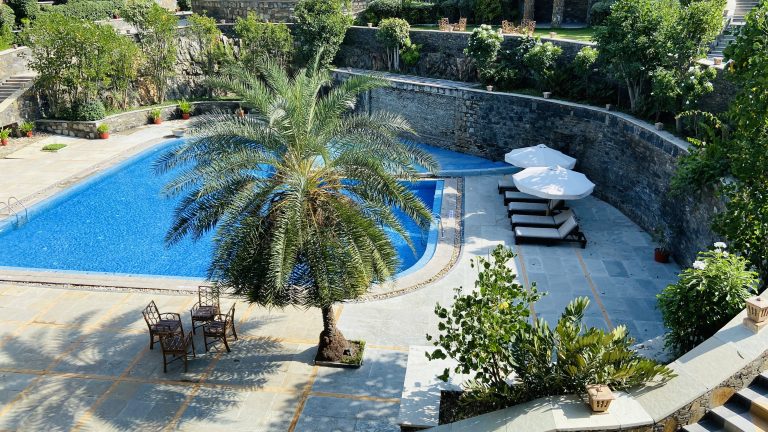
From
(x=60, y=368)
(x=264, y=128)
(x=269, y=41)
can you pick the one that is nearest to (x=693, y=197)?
(x=264, y=128)

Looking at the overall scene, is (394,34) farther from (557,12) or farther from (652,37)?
(652,37)

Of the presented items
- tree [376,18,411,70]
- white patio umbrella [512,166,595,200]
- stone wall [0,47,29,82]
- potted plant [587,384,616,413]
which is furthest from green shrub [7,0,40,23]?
potted plant [587,384,616,413]

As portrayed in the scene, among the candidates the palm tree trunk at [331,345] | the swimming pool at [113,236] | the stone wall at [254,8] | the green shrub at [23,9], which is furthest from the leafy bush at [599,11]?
the green shrub at [23,9]

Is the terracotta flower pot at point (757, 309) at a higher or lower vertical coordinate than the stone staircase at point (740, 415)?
higher

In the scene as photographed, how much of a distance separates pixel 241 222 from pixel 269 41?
21.7m

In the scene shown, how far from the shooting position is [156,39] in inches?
1078

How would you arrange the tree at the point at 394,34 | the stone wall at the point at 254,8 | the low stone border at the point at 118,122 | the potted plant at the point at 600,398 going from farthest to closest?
the stone wall at the point at 254,8 < the tree at the point at 394,34 < the low stone border at the point at 118,122 < the potted plant at the point at 600,398

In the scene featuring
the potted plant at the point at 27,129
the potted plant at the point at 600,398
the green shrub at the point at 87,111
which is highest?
the potted plant at the point at 600,398

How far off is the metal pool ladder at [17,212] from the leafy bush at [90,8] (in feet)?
54.5

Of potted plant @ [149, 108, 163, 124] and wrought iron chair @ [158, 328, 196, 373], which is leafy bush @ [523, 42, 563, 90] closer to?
wrought iron chair @ [158, 328, 196, 373]

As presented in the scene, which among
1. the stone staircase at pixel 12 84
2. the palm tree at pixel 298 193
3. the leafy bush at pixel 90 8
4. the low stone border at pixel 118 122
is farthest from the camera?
the leafy bush at pixel 90 8

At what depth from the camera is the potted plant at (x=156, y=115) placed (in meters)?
27.2

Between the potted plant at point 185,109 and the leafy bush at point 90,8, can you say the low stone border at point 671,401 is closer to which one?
the potted plant at point 185,109

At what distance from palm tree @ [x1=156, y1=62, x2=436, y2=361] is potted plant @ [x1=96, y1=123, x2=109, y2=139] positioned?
17.0 metres
